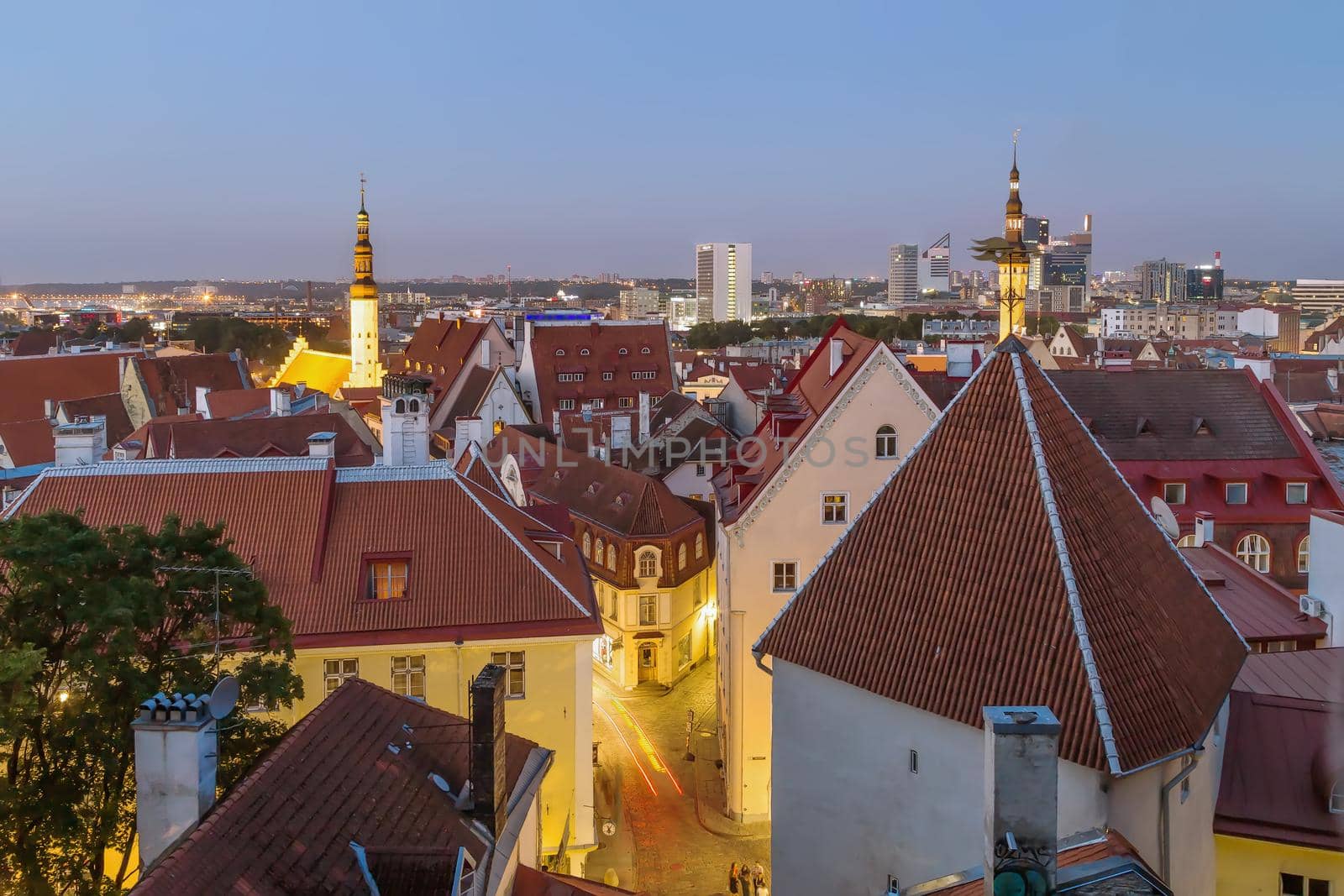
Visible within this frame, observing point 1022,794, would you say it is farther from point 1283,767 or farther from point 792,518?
point 792,518

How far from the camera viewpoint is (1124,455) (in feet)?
116

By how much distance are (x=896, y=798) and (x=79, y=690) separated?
10620 millimetres

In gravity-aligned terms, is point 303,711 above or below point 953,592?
below

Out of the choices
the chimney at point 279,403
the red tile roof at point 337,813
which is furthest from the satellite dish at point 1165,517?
the chimney at point 279,403

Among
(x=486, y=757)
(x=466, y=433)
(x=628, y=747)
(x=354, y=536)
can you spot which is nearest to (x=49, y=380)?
(x=466, y=433)

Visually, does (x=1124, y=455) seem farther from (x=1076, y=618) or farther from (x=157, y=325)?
(x=157, y=325)

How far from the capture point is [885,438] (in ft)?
91.2

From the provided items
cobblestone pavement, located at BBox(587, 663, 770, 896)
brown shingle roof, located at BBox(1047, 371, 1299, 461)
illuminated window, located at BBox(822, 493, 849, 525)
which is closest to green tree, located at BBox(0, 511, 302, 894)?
cobblestone pavement, located at BBox(587, 663, 770, 896)

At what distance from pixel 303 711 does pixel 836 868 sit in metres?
10.4

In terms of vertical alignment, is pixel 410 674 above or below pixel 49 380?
below

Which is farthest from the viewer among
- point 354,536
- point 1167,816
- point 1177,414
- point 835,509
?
point 1177,414

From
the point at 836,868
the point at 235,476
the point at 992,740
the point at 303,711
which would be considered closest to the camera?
the point at 992,740

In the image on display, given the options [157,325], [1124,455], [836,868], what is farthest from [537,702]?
[157,325]

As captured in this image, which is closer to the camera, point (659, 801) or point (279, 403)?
point (659, 801)
